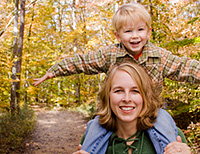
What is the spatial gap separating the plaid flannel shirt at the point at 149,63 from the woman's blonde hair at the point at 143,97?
0.36m

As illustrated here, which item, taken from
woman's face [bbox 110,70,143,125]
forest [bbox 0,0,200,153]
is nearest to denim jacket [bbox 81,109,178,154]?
woman's face [bbox 110,70,143,125]

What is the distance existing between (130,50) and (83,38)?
1233cm

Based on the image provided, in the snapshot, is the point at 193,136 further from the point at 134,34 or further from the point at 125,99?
the point at 125,99

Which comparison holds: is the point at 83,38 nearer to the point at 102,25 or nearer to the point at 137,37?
the point at 102,25

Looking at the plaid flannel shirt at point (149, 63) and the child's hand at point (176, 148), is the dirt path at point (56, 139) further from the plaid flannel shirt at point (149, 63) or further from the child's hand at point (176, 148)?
the child's hand at point (176, 148)

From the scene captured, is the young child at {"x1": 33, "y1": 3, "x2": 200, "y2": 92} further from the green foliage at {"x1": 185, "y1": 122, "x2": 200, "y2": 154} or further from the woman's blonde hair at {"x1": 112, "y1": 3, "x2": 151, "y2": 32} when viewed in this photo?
the green foliage at {"x1": 185, "y1": 122, "x2": 200, "y2": 154}

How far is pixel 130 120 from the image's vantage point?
1.42 m

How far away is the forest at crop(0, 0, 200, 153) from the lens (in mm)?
4387

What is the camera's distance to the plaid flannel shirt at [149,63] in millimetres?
1827

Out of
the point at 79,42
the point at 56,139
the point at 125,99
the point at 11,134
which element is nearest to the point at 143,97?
the point at 125,99

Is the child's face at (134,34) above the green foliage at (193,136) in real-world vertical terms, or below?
Answer: above

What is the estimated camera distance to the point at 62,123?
10.3 metres

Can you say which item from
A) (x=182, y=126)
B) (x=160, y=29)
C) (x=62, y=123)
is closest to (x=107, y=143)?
(x=182, y=126)

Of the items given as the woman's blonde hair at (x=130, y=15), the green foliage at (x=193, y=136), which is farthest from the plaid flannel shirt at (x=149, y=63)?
the green foliage at (x=193, y=136)
